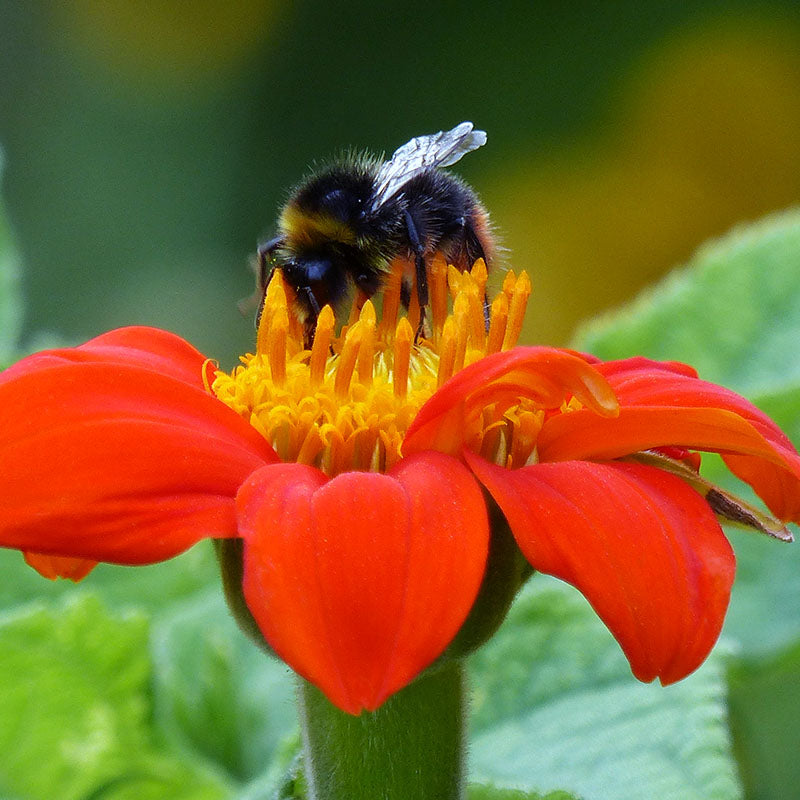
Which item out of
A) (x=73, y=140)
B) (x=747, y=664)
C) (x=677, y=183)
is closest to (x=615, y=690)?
(x=747, y=664)

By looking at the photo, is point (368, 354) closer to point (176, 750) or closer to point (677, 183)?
point (176, 750)

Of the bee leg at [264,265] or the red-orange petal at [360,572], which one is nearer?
the red-orange petal at [360,572]

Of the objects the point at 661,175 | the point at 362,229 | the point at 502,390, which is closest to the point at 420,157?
the point at 362,229

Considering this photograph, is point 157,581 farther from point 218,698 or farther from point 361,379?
point 361,379

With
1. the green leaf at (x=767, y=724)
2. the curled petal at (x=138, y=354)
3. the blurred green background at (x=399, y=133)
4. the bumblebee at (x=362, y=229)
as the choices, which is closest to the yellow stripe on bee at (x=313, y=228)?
the bumblebee at (x=362, y=229)

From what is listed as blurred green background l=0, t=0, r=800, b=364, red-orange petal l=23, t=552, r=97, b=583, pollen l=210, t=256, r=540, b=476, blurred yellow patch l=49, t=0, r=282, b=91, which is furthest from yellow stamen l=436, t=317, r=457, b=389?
blurred yellow patch l=49, t=0, r=282, b=91

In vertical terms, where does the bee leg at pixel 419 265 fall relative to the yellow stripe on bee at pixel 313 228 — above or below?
below

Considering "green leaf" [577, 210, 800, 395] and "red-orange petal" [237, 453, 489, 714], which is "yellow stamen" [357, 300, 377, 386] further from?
"green leaf" [577, 210, 800, 395]

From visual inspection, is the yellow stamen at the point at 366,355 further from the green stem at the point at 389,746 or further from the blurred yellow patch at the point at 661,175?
the blurred yellow patch at the point at 661,175
